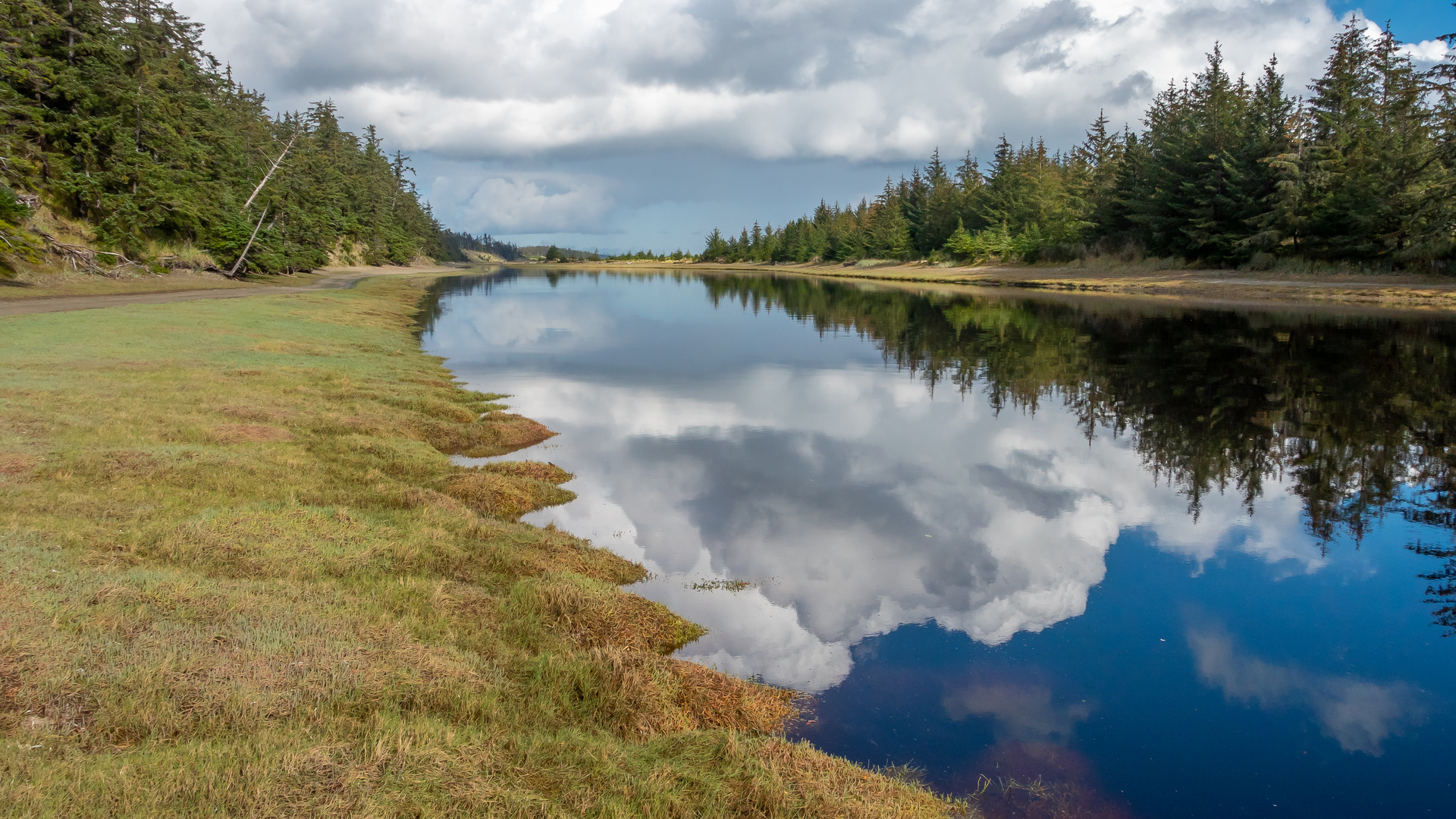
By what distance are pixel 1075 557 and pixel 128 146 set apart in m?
47.6

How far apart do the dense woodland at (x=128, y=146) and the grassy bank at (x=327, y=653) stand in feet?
92.8

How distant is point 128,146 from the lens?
3906 centimetres

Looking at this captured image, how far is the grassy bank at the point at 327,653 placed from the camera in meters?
3.81

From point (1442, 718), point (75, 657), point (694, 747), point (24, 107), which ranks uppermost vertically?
point (24, 107)

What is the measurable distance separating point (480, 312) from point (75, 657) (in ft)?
142

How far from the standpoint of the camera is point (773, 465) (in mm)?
13531

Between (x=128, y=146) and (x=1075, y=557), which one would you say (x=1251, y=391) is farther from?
(x=128, y=146)

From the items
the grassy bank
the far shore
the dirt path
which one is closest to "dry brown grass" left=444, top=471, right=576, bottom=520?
the grassy bank

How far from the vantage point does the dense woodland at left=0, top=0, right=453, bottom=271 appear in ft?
114

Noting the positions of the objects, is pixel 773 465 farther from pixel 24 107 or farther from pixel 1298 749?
pixel 24 107

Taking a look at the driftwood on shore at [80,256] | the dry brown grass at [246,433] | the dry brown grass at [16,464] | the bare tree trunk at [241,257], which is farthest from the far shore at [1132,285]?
the dry brown grass at [16,464]

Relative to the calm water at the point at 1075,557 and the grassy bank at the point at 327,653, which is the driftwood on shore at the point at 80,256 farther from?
the grassy bank at the point at 327,653

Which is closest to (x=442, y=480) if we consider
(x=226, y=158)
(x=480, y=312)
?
(x=480, y=312)

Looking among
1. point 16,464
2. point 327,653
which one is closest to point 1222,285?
point 327,653
